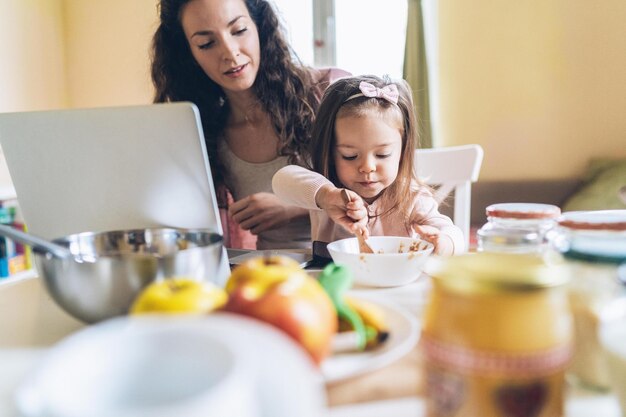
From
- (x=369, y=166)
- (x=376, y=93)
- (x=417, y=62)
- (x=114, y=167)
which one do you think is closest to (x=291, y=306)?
(x=114, y=167)

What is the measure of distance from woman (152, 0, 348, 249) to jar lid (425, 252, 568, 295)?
39.5 inches

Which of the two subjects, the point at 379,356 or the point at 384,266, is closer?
the point at 379,356

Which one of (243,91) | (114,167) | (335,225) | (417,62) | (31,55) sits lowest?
(335,225)

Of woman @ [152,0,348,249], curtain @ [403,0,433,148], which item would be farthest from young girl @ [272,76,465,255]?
curtain @ [403,0,433,148]

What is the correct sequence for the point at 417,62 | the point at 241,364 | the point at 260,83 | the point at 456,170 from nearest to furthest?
the point at 241,364 → the point at 260,83 → the point at 456,170 → the point at 417,62

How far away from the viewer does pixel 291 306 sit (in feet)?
1.30

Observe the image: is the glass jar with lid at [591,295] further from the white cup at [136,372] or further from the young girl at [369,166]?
the young girl at [369,166]

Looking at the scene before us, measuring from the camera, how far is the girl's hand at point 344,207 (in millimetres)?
929

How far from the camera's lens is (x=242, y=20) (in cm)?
137

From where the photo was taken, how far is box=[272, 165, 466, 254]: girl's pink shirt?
1104mm

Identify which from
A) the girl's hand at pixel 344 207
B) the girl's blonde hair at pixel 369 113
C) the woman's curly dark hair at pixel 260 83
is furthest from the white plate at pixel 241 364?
the woman's curly dark hair at pixel 260 83

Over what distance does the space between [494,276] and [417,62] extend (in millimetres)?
2815

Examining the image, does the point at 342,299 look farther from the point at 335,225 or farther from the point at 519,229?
the point at 335,225

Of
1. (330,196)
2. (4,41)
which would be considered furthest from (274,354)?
(4,41)
